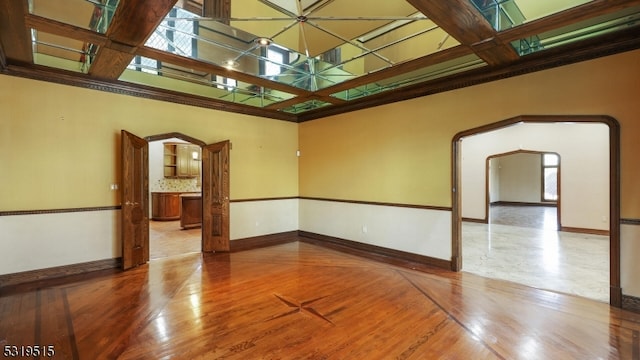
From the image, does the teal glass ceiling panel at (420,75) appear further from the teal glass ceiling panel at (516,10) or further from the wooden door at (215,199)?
the wooden door at (215,199)

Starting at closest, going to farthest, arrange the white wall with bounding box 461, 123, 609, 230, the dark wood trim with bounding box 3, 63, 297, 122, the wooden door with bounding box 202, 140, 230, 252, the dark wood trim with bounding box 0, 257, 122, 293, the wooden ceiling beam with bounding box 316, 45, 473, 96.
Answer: the wooden ceiling beam with bounding box 316, 45, 473, 96, the dark wood trim with bounding box 0, 257, 122, 293, the dark wood trim with bounding box 3, 63, 297, 122, the wooden door with bounding box 202, 140, 230, 252, the white wall with bounding box 461, 123, 609, 230

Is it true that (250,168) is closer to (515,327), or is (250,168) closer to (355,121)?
(355,121)

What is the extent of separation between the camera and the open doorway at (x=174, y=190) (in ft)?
26.6

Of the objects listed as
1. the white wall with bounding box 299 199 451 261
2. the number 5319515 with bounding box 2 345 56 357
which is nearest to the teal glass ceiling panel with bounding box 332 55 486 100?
the white wall with bounding box 299 199 451 261

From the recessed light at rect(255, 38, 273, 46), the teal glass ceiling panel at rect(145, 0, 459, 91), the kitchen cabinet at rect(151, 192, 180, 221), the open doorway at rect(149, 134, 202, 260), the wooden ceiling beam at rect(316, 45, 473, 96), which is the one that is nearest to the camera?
the teal glass ceiling panel at rect(145, 0, 459, 91)

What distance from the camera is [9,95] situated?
3.92 meters

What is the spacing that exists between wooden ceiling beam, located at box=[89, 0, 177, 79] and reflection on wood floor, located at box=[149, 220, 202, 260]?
3.27 metres

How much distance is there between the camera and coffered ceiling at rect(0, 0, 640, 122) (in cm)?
284

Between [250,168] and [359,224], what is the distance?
8.47 feet

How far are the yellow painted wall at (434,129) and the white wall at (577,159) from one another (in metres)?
4.72

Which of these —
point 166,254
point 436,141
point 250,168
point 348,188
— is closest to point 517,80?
point 436,141

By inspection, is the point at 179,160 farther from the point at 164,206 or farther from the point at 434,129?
the point at 434,129

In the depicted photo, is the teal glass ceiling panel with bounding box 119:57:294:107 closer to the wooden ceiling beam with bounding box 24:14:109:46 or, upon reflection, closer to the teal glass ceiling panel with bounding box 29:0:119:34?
the wooden ceiling beam with bounding box 24:14:109:46

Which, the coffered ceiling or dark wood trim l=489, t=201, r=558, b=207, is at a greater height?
the coffered ceiling
